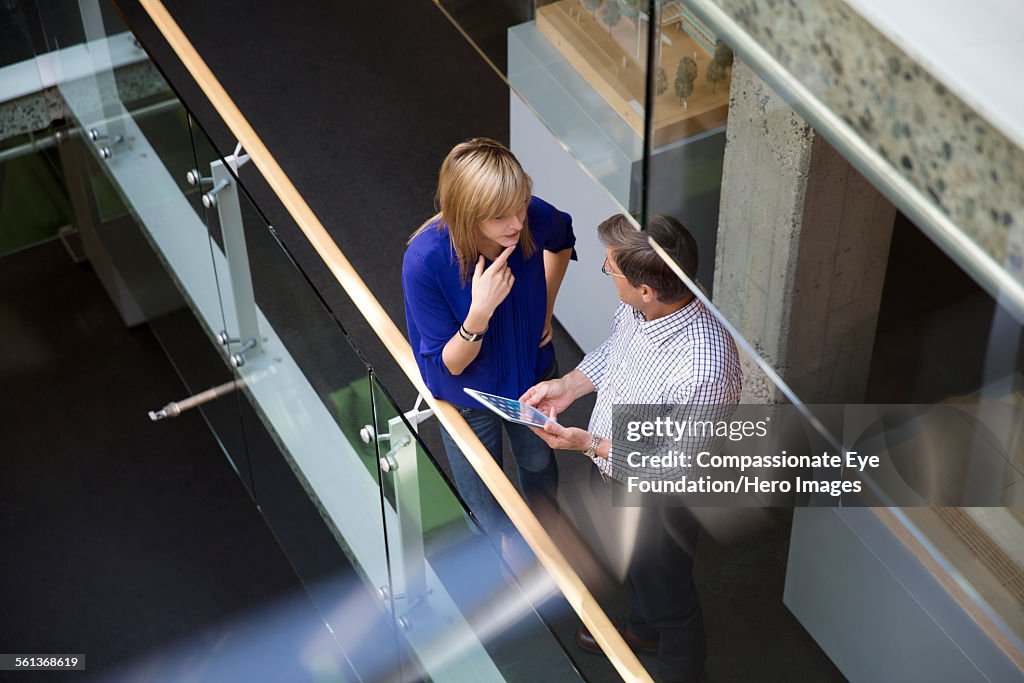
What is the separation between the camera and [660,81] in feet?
8.07

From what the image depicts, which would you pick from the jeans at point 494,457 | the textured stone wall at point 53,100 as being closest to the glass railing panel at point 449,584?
the jeans at point 494,457

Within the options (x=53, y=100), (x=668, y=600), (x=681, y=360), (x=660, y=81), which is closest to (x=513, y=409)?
(x=681, y=360)

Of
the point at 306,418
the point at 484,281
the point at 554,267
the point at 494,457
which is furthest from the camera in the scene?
the point at 306,418

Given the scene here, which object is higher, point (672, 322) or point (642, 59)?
point (642, 59)

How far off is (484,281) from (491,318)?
23cm

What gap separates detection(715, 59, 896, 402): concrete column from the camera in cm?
228

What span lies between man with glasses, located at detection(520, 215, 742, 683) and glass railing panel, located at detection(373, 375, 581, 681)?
1.23ft

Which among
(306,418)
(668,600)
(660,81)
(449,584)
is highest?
(660,81)

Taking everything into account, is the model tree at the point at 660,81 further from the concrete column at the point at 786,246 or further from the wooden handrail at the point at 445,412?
the wooden handrail at the point at 445,412

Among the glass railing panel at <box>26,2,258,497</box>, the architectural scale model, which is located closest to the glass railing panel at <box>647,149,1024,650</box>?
the architectural scale model

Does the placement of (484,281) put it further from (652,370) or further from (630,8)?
(630,8)

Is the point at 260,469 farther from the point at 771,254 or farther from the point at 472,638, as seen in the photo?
the point at 771,254

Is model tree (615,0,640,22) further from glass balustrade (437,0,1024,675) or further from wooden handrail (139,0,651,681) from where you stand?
wooden handrail (139,0,651,681)

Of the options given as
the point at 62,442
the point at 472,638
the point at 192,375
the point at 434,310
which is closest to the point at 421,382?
the point at 434,310
